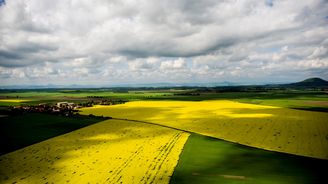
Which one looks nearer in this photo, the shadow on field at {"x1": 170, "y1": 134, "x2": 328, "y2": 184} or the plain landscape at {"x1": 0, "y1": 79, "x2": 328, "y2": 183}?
the shadow on field at {"x1": 170, "y1": 134, "x2": 328, "y2": 184}

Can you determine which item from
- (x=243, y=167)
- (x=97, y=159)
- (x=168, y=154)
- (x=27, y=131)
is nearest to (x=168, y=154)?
(x=168, y=154)

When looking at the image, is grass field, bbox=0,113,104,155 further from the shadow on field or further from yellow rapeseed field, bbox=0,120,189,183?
the shadow on field

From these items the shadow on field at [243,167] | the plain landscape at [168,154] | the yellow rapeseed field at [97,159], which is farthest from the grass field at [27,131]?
the shadow on field at [243,167]

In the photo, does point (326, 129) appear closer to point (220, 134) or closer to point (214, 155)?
point (220, 134)

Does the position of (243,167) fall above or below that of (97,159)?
below

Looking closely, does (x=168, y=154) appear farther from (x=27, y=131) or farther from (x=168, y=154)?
(x=27, y=131)

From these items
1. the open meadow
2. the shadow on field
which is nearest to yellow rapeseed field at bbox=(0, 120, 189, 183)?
the open meadow

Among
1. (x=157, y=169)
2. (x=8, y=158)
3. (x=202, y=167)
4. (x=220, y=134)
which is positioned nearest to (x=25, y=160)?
(x=8, y=158)
